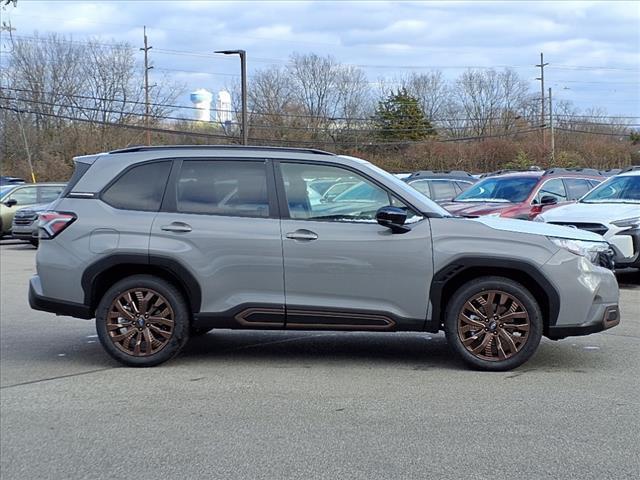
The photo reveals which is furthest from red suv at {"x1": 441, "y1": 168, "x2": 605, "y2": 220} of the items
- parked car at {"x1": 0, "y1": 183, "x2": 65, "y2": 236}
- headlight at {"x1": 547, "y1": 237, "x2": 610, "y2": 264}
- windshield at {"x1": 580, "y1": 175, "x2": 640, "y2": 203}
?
parked car at {"x1": 0, "y1": 183, "x2": 65, "y2": 236}

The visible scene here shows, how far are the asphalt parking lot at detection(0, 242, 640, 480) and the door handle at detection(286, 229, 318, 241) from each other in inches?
45.9

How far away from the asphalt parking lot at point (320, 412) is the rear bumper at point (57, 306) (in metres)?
0.51

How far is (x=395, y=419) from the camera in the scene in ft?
17.4

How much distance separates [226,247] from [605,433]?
329cm

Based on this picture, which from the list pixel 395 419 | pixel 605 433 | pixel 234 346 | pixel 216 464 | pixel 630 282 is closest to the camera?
pixel 216 464

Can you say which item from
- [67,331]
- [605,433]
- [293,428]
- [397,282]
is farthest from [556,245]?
[67,331]

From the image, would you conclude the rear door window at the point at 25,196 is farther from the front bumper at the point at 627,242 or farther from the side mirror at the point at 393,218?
the side mirror at the point at 393,218

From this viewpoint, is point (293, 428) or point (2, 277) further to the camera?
point (2, 277)

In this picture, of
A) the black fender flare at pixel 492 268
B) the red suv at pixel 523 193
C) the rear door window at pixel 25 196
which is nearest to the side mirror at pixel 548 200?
the red suv at pixel 523 193

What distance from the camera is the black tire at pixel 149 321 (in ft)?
21.9

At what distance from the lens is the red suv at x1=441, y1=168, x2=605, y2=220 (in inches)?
530

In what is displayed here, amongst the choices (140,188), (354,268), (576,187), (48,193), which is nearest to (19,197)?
(48,193)

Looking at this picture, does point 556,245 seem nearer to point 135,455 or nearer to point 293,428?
point 293,428

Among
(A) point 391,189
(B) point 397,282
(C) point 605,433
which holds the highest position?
(A) point 391,189
